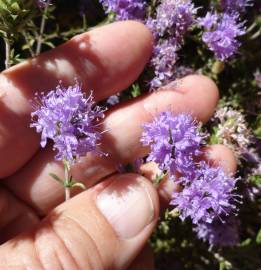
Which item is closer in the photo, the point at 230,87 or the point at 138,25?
the point at 138,25

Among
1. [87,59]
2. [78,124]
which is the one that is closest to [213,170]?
[78,124]

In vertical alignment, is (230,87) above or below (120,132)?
below

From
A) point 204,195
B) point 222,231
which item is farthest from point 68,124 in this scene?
point 222,231

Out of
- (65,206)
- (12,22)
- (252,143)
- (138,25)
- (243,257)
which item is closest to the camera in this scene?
(12,22)

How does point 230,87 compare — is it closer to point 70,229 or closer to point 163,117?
point 163,117

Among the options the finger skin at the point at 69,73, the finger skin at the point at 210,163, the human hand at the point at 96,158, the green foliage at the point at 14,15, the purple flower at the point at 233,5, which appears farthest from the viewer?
the purple flower at the point at 233,5

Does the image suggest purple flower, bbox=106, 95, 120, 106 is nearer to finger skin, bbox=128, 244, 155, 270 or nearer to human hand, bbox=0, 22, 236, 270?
human hand, bbox=0, 22, 236, 270

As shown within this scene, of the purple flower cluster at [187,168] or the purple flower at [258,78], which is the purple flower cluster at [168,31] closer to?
the purple flower cluster at [187,168]

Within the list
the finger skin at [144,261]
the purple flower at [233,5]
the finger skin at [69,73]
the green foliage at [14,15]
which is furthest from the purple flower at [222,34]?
the finger skin at [144,261]
